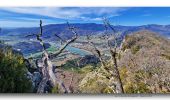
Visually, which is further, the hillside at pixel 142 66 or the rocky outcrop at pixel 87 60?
the rocky outcrop at pixel 87 60

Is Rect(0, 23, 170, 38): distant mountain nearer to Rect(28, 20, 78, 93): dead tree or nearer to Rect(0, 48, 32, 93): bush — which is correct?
Rect(28, 20, 78, 93): dead tree

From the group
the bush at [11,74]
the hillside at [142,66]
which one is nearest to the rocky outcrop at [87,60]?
the hillside at [142,66]

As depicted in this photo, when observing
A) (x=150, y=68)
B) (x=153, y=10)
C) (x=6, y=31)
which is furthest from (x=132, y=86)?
(x=6, y=31)

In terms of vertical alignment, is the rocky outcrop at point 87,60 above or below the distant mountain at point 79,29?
below

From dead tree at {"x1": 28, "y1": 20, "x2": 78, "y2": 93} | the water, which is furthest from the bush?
the water

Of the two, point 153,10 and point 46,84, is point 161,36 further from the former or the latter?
point 46,84

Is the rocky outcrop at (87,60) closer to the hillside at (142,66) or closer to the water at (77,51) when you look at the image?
the water at (77,51)

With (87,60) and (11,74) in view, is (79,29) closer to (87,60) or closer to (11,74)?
(87,60)
